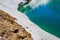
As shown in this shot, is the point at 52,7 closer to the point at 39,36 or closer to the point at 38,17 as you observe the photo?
the point at 38,17

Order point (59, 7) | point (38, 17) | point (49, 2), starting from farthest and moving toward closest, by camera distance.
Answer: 1. point (49, 2)
2. point (59, 7)
3. point (38, 17)

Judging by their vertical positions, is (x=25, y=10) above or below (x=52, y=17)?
above

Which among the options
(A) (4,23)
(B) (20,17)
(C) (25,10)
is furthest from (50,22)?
Answer: (A) (4,23)

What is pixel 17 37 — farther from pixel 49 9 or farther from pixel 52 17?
pixel 49 9

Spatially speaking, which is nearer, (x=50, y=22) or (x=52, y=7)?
(x=50, y=22)

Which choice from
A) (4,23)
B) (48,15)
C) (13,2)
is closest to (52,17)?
(48,15)

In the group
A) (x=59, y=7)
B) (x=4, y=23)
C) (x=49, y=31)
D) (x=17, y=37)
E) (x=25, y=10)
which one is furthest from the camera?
(x=59, y=7)

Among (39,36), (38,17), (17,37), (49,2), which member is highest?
(49,2)
